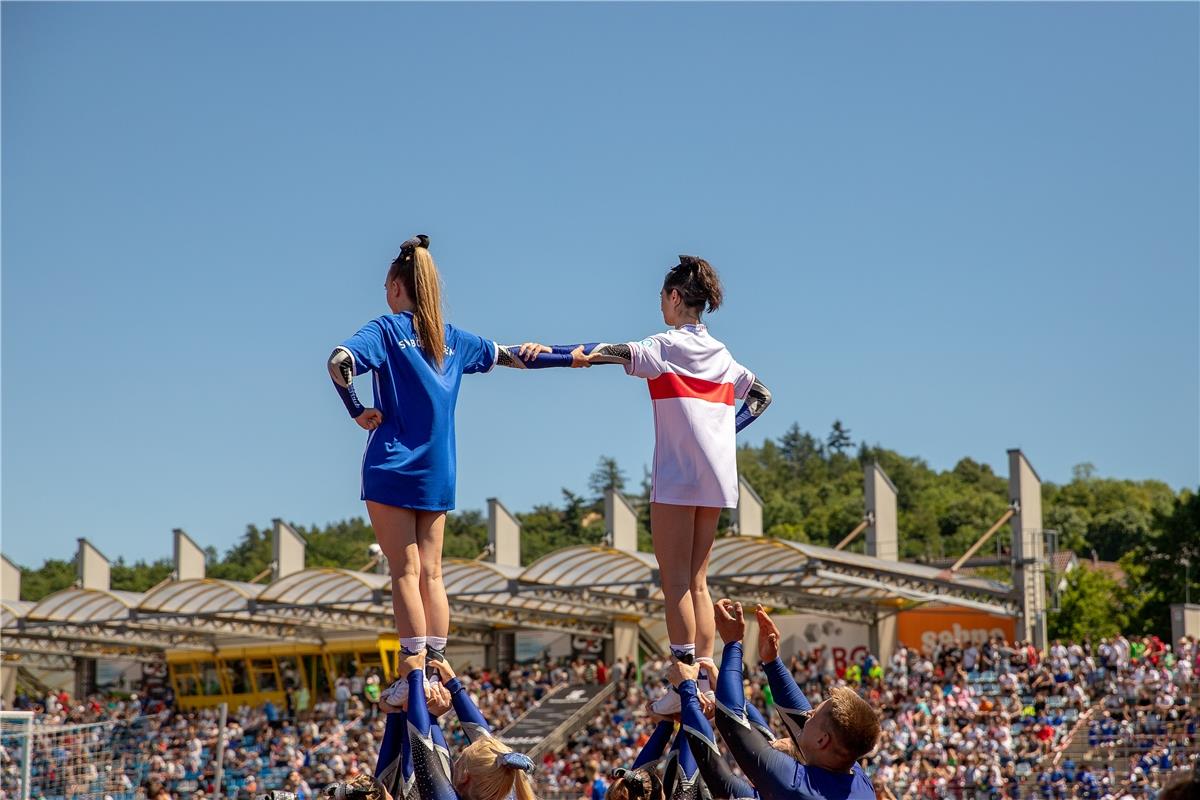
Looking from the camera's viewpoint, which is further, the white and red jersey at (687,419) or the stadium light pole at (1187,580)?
the stadium light pole at (1187,580)

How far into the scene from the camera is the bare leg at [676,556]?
6.11m

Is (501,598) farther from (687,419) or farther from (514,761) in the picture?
(514,761)

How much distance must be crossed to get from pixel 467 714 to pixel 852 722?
6.72ft

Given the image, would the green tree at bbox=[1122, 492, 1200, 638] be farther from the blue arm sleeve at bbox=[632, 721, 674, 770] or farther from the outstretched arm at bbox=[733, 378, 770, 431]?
the blue arm sleeve at bbox=[632, 721, 674, 770]

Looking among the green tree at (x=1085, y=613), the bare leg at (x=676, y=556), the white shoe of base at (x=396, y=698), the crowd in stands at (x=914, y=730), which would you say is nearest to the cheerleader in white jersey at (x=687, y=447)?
the bare leg at (x=676, y=556)

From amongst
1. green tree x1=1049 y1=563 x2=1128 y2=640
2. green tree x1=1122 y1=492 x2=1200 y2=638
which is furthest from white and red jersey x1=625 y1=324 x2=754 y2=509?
green tree x1=1049 y1=563 x2=1128 y2=640

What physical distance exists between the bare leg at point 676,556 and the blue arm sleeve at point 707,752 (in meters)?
0.62

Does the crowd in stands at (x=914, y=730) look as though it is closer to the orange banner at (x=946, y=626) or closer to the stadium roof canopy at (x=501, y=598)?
the orange banner at (x=946, y=626)

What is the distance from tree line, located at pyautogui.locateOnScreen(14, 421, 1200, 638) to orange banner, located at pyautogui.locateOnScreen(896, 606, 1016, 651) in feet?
31.1

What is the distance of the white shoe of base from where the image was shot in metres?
5.77

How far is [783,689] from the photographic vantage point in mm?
5395

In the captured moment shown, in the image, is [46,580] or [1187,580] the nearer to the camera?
[1187,580]

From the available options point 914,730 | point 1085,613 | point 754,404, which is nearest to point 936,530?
point 1085,613

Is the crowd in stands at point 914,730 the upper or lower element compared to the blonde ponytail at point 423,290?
lower
